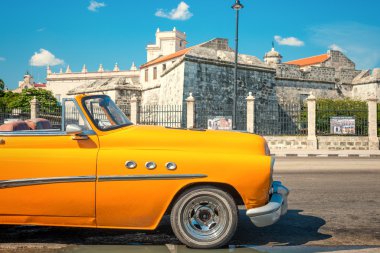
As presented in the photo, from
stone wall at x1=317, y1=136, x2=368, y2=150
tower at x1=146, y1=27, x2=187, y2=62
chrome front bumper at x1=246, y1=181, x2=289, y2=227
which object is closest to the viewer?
chrome front bumper at x1=246, y1=181, x2=289, y2=227

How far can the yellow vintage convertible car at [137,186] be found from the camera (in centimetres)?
379

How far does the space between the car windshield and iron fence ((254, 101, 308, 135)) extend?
19.7 meters

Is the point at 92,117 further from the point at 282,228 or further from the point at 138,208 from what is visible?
the point at 282,228

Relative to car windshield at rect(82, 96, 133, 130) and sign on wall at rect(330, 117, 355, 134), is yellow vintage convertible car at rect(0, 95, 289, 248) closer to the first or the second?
→ car windshield at rect(82, 96, 133, 130)

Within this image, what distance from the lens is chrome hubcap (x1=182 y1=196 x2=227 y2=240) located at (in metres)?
3.80

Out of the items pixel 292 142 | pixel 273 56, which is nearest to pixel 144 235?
pixel 292 142

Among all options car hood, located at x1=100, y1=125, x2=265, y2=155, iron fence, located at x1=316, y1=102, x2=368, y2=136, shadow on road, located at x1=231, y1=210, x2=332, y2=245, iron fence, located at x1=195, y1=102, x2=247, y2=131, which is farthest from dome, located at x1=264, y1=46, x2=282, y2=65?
car hood, located at x1=100, y1=125, x2=265, y2=155

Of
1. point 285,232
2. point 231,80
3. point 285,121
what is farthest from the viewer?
point 231,80

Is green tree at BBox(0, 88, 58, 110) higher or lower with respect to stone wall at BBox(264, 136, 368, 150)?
higher

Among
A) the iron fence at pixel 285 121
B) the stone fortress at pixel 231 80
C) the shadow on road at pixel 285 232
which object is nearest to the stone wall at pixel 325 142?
the iron fence at pixel 285 121

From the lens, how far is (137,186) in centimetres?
379

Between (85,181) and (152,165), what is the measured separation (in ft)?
2.27

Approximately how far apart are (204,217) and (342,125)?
21744 mm

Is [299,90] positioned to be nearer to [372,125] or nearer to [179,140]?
[372,125]
